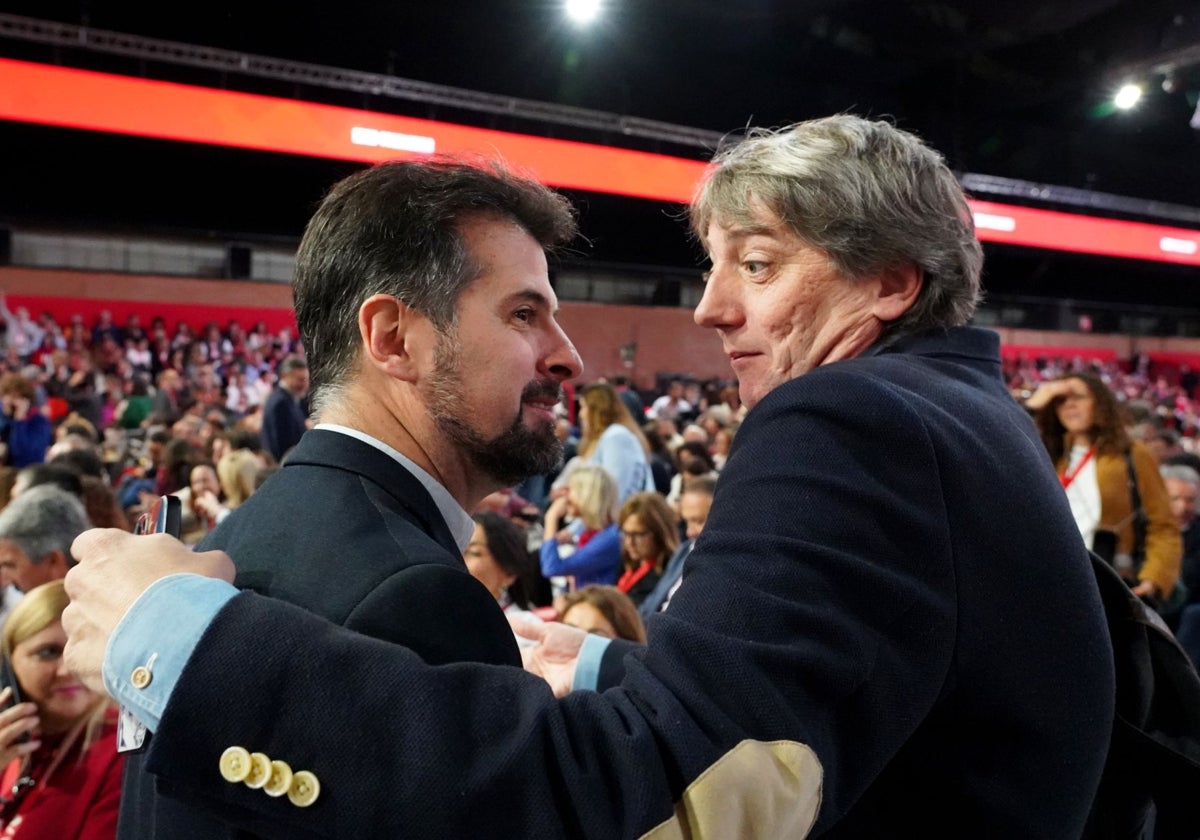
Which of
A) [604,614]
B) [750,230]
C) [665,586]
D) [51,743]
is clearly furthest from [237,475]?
[750,230]

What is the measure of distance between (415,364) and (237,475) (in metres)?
3.85

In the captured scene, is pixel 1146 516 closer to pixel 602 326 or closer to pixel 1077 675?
pixel 1077 675

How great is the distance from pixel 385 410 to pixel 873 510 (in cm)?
52

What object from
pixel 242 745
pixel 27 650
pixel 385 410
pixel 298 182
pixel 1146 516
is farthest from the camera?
pixel 298 182

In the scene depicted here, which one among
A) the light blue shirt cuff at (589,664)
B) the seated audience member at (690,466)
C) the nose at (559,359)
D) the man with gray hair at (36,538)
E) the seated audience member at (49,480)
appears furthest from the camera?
the seated audience member at (690,466)

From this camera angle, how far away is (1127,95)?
1136 centimetres

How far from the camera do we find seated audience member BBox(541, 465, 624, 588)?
4.31 m

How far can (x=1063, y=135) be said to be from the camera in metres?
14.4

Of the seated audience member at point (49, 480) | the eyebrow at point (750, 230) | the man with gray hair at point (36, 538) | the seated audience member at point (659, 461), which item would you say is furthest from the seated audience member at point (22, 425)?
the eyebrow at point (750, 230)

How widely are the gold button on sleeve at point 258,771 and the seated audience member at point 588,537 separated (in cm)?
363

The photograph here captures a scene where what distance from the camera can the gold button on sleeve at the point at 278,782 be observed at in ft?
2.24

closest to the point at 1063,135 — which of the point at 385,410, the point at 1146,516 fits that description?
the point at 1146,516

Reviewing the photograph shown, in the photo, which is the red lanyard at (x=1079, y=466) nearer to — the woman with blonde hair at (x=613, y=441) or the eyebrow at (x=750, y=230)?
the woman with blonde hair at (x=613, y=441)

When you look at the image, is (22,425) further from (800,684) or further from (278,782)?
(800,684)
